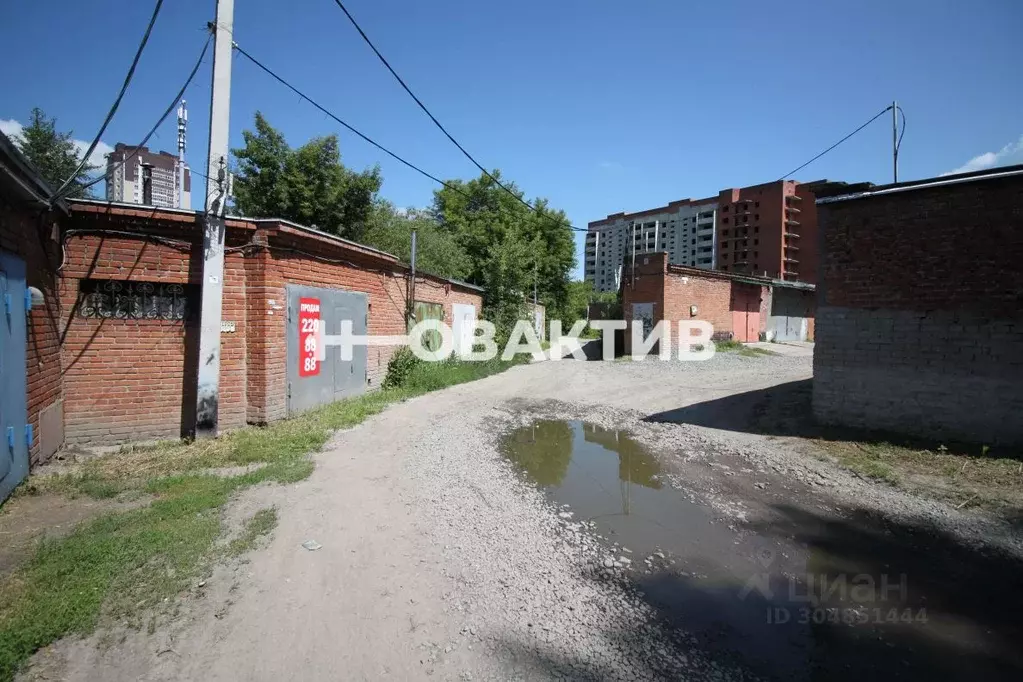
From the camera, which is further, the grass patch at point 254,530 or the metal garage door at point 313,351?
the metal garage door at point 313,351

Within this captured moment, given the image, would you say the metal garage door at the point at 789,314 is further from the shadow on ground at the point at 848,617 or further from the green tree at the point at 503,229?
the shadow on ground at the point at 848,617

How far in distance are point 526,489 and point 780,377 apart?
9554 mm

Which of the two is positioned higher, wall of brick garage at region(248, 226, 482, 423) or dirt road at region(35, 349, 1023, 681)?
wall of brick garage at region(248, 226, 482, 423)

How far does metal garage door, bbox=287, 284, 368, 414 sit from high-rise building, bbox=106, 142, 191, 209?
2471 millimetres

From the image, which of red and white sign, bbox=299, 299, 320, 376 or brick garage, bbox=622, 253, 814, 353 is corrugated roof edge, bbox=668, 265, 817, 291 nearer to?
brick garage, bbox=622, 253, 814, 353

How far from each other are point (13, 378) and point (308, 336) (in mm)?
3805

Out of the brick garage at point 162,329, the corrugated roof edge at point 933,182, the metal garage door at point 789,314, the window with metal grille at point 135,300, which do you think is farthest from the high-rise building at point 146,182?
the metal garage door at point 789,314

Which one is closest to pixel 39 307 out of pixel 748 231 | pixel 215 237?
pixel 215 237

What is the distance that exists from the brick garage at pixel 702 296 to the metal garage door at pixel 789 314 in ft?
2.29

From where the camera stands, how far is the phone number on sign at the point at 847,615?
9.88 feet

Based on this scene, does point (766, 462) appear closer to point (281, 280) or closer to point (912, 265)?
point (912, 265)

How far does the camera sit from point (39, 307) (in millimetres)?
5387

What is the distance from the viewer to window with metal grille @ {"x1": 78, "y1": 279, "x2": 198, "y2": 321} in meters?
6.18
